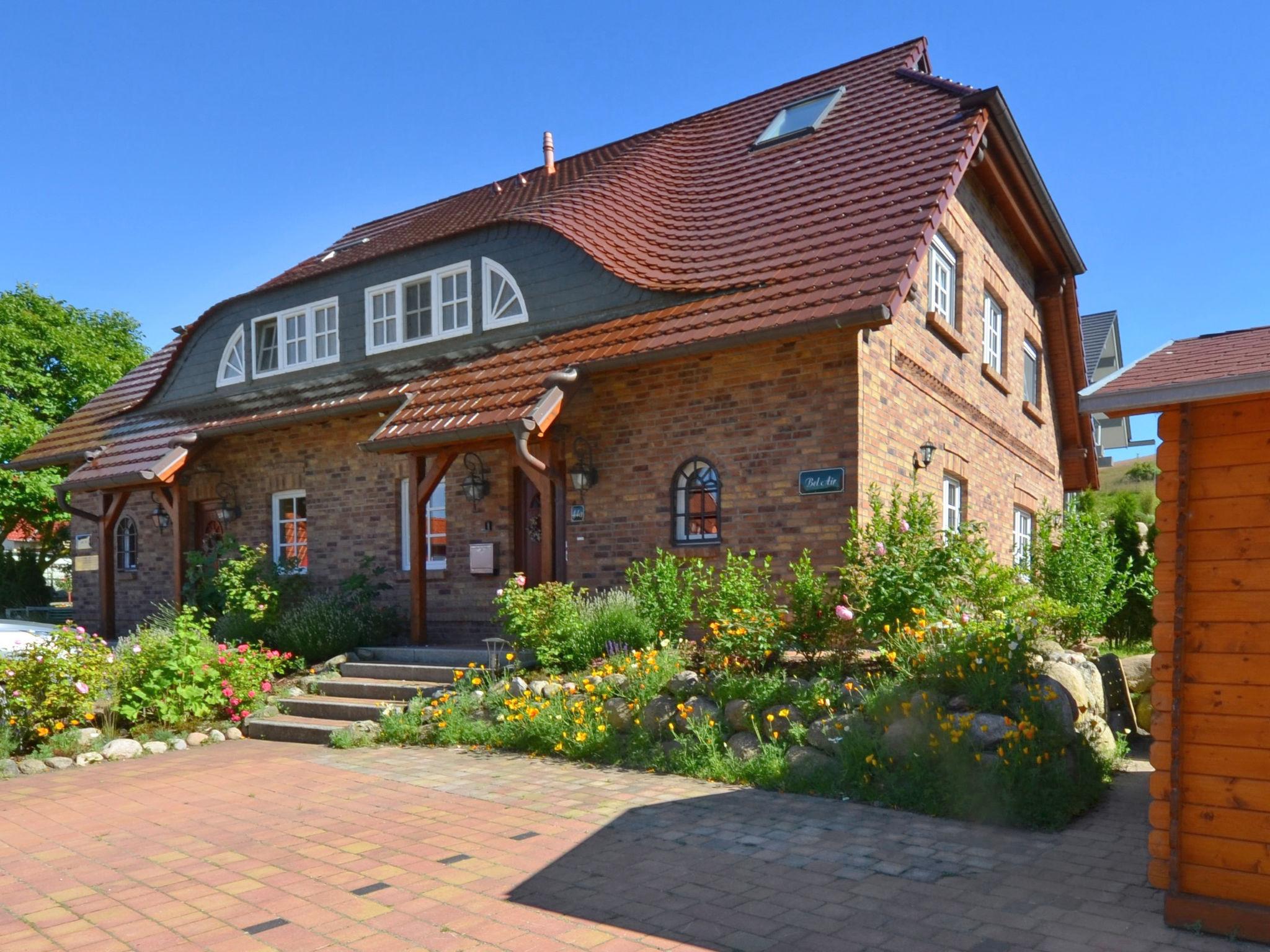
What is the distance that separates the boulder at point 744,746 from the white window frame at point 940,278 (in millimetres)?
5974

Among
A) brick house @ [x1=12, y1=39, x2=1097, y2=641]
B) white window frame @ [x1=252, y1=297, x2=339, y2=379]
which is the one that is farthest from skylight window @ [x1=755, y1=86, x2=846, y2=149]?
white window frame @ [x1=252, y1=297, x2=339, y2=379]

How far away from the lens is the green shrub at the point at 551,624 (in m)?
9.31

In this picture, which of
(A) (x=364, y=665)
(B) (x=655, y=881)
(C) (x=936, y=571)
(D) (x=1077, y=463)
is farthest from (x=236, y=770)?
(D) (x=1077, y=463)

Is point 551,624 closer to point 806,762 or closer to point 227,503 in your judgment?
point 806,762

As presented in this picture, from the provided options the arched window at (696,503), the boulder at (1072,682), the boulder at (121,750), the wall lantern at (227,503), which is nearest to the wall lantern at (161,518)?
the wall lantern at (227,503)

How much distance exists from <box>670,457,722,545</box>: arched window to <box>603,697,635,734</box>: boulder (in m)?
2.64

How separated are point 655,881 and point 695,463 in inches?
239

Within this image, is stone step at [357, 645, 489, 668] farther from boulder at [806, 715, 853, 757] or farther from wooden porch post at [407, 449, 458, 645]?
boulder at [806, 715, 853, 757]

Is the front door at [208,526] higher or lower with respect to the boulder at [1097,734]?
higher

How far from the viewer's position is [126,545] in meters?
17.8

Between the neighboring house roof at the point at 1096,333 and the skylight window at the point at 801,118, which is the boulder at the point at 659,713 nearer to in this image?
the skylight window at the point at 801,118

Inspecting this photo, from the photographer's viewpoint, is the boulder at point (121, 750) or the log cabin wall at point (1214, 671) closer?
the log cabin wall at point (1214, 671)

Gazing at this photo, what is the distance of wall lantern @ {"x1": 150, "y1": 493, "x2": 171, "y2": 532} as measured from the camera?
16.6 metres

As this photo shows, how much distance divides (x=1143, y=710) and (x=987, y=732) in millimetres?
2928
